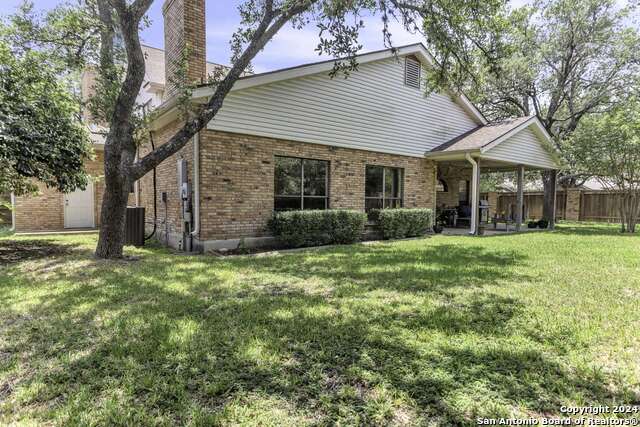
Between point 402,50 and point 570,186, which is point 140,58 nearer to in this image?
point 402,50

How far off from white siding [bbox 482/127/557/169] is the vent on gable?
3533 mm

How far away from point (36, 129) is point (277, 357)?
25.2 feet

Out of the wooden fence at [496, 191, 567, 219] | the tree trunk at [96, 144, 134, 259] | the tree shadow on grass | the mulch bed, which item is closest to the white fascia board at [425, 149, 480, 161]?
the tree shadow on grass

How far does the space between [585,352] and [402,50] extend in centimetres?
1090

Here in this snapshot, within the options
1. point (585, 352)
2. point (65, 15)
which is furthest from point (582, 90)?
point (65, 15)

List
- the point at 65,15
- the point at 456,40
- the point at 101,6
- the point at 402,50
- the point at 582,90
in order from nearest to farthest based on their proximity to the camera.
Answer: the point at 101,6
the point at 456,40
the point at 65,15
the point at 402,50
the point at 582,90

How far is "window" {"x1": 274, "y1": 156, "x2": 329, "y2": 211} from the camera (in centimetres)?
913

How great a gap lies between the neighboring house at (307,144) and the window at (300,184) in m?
0.03

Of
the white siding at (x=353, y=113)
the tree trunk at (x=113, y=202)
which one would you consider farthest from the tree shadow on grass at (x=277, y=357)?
the white siding at (x=353, y=113)

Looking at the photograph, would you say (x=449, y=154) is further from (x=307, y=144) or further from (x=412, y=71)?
(x=307, y=144)

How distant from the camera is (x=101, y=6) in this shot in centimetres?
756

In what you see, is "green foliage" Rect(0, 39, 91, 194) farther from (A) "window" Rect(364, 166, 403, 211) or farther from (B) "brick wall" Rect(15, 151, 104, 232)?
(A) "window" Rect(364, 166, 403, 211)

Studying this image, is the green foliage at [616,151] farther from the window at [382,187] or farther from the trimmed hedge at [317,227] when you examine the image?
the trimmed hedge at [317,227]

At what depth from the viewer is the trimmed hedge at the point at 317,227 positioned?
8562 mm
